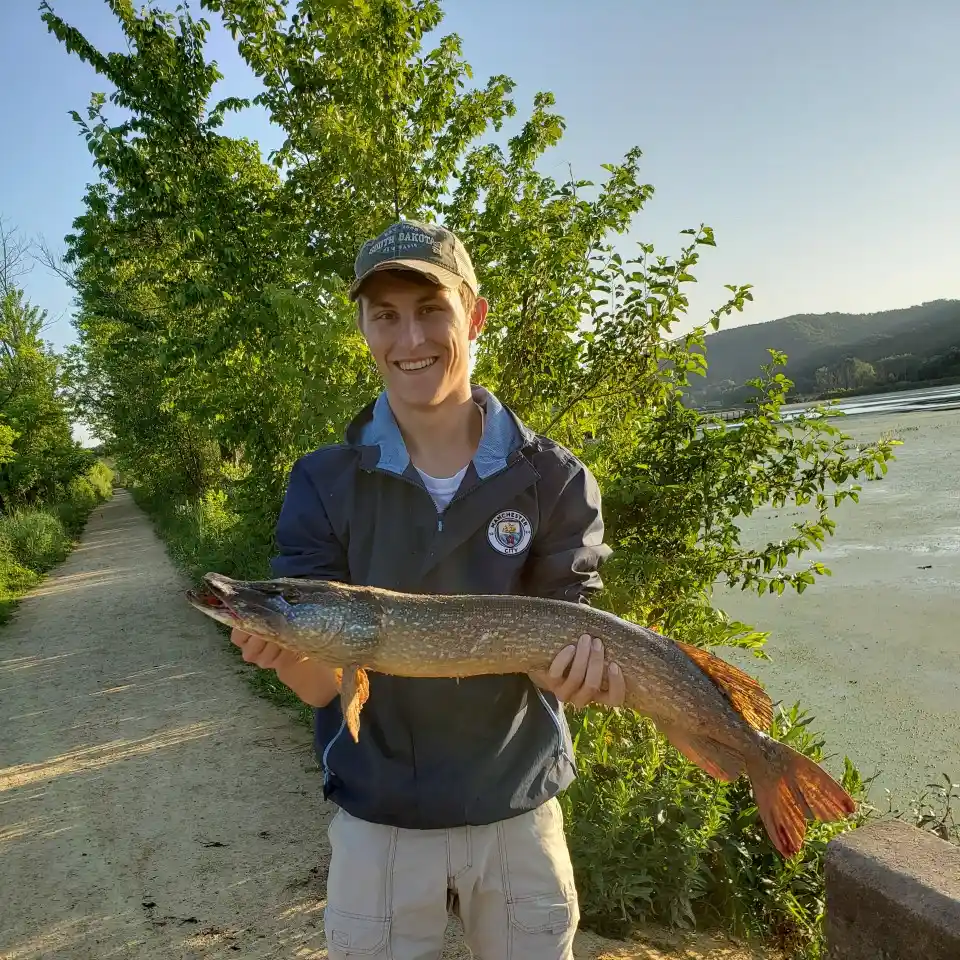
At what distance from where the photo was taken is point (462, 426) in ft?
7.22

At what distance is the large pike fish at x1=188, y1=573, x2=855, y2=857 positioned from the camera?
189cm

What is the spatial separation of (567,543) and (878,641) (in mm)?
7099

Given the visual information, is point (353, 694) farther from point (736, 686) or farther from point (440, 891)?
point (736, 686)

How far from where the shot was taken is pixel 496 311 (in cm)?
507

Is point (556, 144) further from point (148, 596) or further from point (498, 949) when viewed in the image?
point (148, 596)

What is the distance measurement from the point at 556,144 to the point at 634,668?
460 cm

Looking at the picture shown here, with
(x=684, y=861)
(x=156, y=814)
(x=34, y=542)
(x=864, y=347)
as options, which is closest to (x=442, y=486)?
(x=684, y=861)

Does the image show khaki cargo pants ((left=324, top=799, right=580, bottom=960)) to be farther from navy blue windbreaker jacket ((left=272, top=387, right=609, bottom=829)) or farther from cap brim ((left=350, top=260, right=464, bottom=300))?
cap brim ((left=350, top=260, right=464, bottom=300))

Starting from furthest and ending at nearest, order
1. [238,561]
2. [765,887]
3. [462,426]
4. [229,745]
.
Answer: [238,561] → [229,745] → [765,887] → [462,426]

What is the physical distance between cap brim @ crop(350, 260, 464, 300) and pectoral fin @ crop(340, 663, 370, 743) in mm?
1110

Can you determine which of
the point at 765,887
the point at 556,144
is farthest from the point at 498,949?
the point at 556,144

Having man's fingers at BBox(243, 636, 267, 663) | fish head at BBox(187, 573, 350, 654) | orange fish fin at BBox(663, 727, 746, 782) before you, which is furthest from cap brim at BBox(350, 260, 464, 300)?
orange fish fin at BBox(663, 727, 746, 782)

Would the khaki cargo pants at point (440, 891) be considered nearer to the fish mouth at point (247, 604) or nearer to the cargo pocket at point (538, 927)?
the cargo pocket at point (538, 927)

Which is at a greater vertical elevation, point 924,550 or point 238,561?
point 238,561
